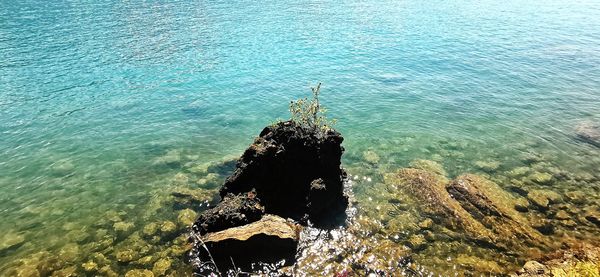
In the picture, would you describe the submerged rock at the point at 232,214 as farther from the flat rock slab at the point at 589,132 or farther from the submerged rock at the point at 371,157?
the flat rock slab at the point at 589,132

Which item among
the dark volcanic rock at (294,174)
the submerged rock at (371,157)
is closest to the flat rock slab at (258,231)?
the dark volcanic rock at (294,174)

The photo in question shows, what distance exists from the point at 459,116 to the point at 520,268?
21.0 meters

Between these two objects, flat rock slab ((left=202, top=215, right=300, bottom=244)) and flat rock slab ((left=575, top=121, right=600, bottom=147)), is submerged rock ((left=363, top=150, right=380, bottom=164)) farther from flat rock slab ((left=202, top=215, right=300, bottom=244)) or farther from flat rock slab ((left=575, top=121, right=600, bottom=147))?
flat rock slab ((left=575, top=121, right=600, bottom=147))

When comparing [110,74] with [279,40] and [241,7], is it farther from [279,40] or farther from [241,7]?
[241,7]

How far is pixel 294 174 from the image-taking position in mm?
19375

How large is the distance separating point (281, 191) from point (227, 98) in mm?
21971

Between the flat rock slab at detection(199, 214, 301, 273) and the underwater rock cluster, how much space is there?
5cm

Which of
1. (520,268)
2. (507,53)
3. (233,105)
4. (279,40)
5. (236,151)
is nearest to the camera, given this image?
(520,268)

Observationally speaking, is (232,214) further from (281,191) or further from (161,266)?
(161,266)

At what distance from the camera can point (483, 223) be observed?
18641 millimetres

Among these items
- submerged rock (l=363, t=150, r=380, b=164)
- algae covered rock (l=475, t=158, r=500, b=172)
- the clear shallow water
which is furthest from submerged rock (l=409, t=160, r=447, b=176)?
algae covered rock (l=475, t=158, r=500, b=172)

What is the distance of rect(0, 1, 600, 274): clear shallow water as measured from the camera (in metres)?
23.4

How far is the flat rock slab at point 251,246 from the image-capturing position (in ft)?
51.6

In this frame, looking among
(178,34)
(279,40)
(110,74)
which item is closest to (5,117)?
(110,74)
